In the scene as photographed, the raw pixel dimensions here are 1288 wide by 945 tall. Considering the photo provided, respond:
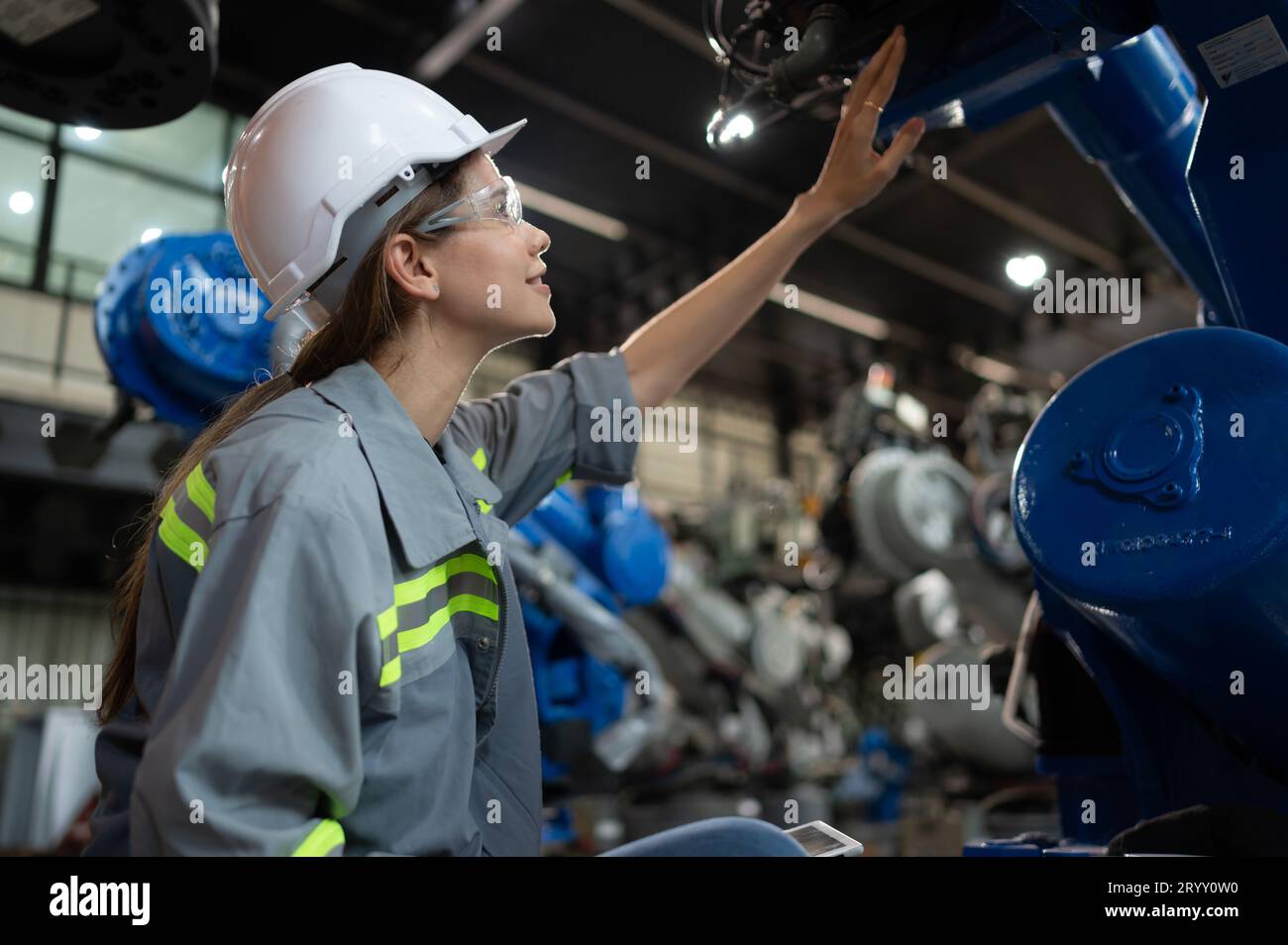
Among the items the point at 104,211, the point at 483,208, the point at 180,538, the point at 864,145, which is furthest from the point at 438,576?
the point at 104,211

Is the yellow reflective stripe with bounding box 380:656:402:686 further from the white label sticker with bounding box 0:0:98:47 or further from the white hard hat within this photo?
the white label sticker with bounding box 0:0:98:47

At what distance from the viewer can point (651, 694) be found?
18.2ft

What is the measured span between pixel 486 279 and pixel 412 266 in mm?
102

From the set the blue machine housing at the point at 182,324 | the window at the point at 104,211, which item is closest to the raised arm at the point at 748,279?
the blue machine housing at the point at 182,324

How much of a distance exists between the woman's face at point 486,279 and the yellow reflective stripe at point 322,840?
2.39 feet

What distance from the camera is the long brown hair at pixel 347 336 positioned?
1.32m

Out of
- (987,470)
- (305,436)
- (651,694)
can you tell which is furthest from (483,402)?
(987,470)

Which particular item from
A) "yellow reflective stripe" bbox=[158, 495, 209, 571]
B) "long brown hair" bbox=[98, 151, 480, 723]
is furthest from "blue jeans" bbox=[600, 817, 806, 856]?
"long brown hair" bbox=[98, 151, 480, 723]

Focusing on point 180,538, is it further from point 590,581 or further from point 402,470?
point 590,581

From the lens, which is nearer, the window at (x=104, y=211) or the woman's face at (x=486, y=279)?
the woman's face at (x=486, y=279)

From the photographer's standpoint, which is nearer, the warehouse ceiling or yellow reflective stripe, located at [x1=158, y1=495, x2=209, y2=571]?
yellow reflective stripe, located at [x1=158, y1=495, x2=209, y2=571]

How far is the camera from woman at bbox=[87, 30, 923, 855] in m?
0.90

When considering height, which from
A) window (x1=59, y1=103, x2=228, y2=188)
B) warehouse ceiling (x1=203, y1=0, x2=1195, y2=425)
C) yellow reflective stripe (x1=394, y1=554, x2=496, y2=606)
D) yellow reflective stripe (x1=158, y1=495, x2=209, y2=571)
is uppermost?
window (x1=59, y1=103, x2=228, y2=188)

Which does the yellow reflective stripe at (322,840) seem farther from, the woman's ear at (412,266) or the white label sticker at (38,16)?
the white label sticker at (38,16)
